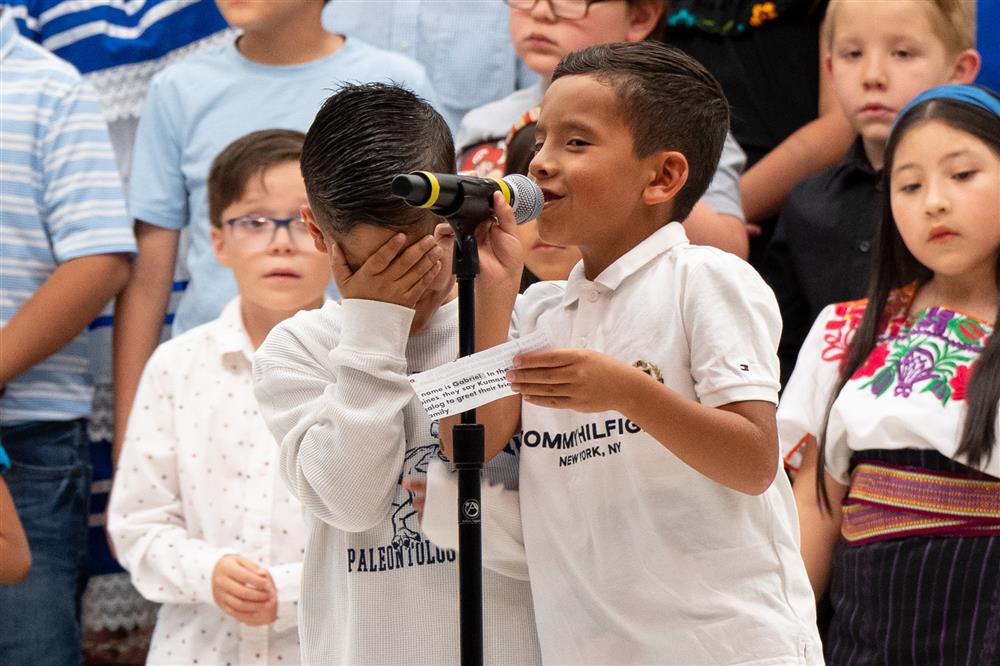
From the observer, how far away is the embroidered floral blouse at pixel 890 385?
229cm

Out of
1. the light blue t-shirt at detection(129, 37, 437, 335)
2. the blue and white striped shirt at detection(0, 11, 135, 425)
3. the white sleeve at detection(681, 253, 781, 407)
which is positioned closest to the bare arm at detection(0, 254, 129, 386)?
the blue and white striped shirt at detection(0, 11, 135, 425)

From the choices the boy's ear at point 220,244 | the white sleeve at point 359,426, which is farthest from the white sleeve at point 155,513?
the white sleeve at point 359,426

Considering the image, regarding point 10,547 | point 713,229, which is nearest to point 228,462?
point 10,547

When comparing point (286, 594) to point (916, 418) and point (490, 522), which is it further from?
point (916, 418)

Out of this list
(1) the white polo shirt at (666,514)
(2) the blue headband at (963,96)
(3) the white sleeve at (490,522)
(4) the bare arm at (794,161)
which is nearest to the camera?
(1) the white polo shirt at (666,514)

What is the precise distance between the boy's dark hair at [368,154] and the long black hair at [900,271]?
3.39 feet

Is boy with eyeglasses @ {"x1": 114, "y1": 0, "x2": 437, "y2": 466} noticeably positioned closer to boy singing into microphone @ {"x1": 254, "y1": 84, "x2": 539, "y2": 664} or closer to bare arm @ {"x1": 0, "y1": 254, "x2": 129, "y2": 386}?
bare arm @ {"x1": 0, "y1": 254, "x2": 129, "y2": 386}

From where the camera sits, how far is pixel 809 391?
2.56 m

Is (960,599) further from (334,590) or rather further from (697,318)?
(334,590)

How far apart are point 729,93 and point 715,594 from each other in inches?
66.7

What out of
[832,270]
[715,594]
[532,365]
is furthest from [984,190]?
[532,365]

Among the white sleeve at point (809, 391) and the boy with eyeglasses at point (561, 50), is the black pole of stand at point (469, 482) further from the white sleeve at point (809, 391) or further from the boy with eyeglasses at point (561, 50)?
the boy with eyeglasses at point (561, 50)

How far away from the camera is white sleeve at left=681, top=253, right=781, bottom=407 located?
5.27 ft

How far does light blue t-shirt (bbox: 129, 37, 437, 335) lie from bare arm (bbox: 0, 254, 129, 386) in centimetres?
20
